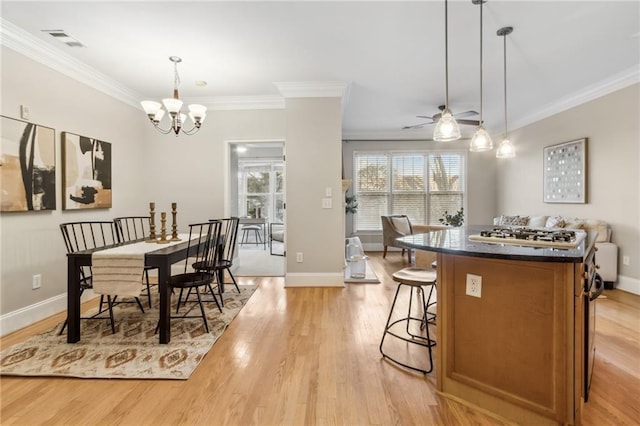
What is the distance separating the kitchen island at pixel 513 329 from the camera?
1433 millimetres

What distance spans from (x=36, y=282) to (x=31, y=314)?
0.30m

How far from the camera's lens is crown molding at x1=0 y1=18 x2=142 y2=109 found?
267cm

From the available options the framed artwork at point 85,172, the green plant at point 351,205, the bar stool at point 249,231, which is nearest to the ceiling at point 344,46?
the framed artwork at point 85,172

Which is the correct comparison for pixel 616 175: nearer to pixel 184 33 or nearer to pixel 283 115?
pixel 283 115

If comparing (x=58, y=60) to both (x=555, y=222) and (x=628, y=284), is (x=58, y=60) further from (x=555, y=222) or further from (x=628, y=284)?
(x=628, y=284)

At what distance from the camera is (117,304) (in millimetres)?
3238

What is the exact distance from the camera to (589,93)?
13.9 ft

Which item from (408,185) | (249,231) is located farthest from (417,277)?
(249,231)

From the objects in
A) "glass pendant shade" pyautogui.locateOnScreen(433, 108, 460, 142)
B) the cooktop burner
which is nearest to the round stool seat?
the cooktop burner

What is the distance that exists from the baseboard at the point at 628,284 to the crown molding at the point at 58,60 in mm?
6897

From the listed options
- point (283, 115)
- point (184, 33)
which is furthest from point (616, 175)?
point (184, 33)

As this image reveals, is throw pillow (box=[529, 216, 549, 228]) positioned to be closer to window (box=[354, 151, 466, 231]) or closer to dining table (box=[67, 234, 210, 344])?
window (box=[354, 151, 466, 231])

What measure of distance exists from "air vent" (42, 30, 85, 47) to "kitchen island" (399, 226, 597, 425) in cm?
358

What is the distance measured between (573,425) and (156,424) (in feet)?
6.74
